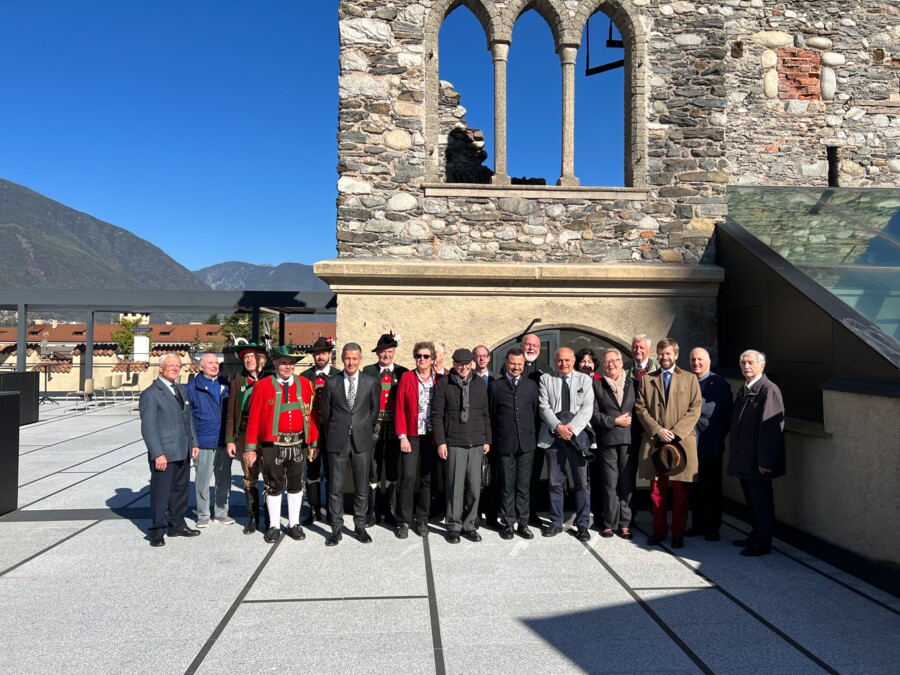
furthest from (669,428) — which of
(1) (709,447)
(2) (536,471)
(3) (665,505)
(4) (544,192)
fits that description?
(4) (544,192)

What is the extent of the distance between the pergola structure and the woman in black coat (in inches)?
353

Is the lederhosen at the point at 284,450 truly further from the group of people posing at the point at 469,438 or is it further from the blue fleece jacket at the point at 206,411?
the blue fleece jacket at the point at 206,411

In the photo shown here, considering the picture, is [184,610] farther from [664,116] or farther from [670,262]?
[664,116]

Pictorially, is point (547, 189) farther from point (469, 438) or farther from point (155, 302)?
point (155, 302)

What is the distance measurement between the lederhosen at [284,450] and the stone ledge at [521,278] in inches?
59.0

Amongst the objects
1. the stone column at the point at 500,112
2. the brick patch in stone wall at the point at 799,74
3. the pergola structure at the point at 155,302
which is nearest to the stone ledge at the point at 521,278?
the stone column at the point at 500,112

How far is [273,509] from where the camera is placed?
18.2ft

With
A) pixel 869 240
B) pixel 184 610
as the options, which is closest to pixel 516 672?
pixel 184 610

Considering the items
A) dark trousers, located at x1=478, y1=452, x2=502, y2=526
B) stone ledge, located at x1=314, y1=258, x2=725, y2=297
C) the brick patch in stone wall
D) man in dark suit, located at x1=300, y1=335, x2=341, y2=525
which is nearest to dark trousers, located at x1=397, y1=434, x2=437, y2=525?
dark trousers, located at x1=478, y1=452, x2=502, y2=526

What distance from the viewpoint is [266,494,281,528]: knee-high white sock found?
5.52 metres

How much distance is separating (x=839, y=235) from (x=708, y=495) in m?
3.32

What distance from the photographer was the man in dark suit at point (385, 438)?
584cm

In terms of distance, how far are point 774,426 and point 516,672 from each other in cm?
299

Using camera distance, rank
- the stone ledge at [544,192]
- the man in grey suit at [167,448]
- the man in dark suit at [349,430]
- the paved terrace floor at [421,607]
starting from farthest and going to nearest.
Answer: the stone ledge at [544,192], the man in dark suit at [349,430], the man in grey suit at [167,448], the paved terrace floor at [421,607]
